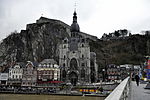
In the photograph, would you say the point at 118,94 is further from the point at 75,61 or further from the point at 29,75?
the point at 29,75

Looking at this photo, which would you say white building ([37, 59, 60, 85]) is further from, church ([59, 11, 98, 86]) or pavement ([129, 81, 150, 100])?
pavement ([129, 81, 150, 100])

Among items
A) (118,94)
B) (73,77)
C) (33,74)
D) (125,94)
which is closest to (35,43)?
(33,74)

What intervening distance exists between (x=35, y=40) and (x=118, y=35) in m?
65.6

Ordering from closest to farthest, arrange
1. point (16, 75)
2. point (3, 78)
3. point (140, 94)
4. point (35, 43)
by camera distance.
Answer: point (140, 94) → point (16, 75) → point (3, 78) → point (35, 43)

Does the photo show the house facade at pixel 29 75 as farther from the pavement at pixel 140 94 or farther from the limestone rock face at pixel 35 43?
the pavement at pixel 140 94

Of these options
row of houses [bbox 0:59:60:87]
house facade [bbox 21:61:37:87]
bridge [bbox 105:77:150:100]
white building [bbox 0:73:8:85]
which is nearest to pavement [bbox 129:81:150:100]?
bridge [bbox 105:77:150:100]

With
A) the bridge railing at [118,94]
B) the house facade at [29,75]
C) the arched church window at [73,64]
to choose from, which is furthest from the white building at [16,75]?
the bridge railing at [118,94]

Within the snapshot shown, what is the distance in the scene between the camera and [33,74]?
143 ft

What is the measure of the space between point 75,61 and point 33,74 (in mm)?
12041

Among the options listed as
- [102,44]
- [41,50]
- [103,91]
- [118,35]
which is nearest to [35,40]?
[41,50]

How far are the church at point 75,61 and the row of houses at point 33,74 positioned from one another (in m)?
2.42

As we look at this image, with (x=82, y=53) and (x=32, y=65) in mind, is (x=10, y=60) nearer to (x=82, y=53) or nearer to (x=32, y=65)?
(x=32, y=65)

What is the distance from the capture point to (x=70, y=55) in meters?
43.0

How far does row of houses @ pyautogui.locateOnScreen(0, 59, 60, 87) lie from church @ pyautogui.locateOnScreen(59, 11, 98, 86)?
2.42 metres
